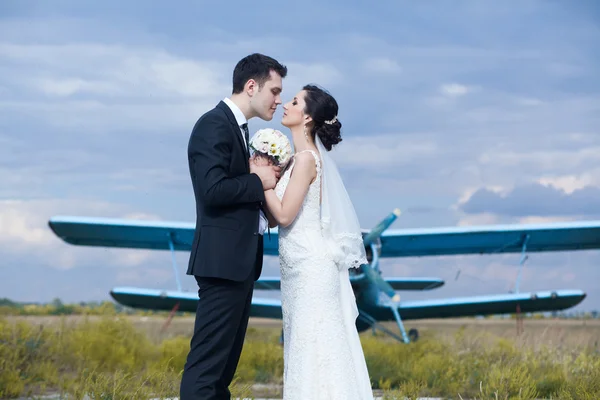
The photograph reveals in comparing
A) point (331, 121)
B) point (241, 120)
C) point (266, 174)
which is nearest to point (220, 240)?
point (266, 174)

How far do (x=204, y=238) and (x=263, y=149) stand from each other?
2.05 feet

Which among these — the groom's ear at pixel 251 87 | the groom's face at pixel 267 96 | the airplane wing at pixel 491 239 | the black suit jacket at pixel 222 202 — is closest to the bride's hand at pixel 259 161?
the black suit jacket at pixel 222 202

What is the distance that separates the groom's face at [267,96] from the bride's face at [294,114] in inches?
9.0

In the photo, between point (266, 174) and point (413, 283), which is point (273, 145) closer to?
point (266, 174)

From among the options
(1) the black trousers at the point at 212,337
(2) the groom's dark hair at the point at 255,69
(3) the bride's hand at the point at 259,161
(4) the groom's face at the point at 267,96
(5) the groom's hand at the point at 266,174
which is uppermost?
(2) the groom's dark hair at the point at 255,69

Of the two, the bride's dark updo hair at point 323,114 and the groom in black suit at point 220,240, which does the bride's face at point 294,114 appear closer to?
the bride's dark updo hair at point 323,114

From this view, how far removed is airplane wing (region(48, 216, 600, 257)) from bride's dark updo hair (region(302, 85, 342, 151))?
846 cm

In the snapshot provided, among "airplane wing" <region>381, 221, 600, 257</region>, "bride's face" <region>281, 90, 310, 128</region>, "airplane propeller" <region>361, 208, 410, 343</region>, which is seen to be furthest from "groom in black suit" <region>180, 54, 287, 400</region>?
"airplane wing" <region>381, 221, 600, 257</region>

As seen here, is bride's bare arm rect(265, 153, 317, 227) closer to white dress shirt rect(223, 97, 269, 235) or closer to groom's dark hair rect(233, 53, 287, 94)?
white dress shirt rect(223, 97, 269, 235)

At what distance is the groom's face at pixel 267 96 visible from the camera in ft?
14.2

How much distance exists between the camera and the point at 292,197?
4293mm

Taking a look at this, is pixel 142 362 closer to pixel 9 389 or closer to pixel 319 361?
pixel 9 389

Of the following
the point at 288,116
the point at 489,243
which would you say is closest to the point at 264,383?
the point at 288,116

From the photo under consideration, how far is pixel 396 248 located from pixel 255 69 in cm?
1049
